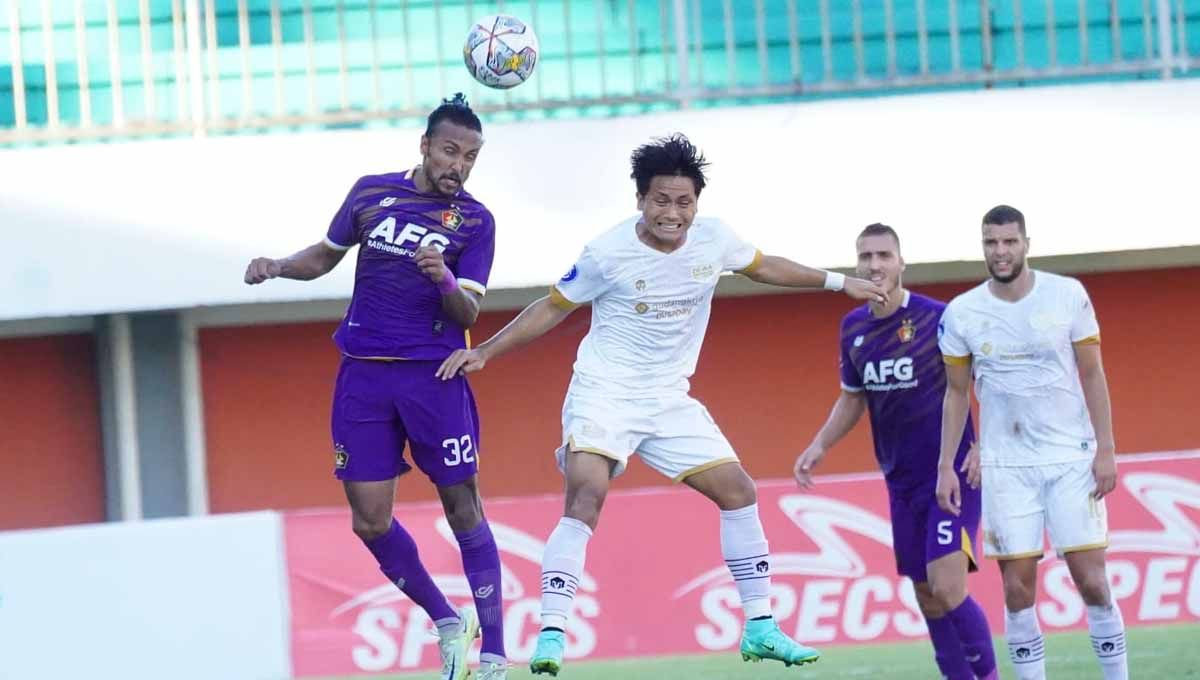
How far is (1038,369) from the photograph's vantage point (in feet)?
24.1

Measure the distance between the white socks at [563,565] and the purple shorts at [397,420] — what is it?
1.78 feet

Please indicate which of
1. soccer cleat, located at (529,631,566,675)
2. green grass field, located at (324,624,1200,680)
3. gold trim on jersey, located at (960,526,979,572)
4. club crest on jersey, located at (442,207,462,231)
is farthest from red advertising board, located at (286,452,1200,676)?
soccer cleat, located at (529,631,566,675)

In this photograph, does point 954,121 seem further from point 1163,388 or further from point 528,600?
point 528,600

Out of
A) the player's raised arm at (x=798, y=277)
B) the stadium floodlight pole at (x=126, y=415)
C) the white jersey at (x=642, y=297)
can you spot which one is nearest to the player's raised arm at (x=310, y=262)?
the white jersey at (x=642, y=297)

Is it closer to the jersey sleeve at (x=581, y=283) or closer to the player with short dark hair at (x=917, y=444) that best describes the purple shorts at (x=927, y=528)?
the player with short dark hair at (x=917, y=444)

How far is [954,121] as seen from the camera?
39.4 feet

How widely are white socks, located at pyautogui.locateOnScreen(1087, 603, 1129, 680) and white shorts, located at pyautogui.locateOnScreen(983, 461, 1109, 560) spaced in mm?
295

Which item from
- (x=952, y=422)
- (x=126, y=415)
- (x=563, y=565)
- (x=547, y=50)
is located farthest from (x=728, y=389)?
(x=563, y=565)

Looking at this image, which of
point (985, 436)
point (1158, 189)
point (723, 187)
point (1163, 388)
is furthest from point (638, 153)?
point (1163, 388)

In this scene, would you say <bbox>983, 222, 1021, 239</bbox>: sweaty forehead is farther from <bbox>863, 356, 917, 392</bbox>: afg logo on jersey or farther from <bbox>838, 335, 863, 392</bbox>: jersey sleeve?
<bbox>838, 335, 863, 392</bbox>: jersey sleeve

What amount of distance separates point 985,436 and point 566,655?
10.9 feet

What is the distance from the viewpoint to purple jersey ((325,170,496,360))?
6828mm

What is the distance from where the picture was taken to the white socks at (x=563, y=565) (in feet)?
21.2

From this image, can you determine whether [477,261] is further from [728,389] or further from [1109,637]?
[728,389]
